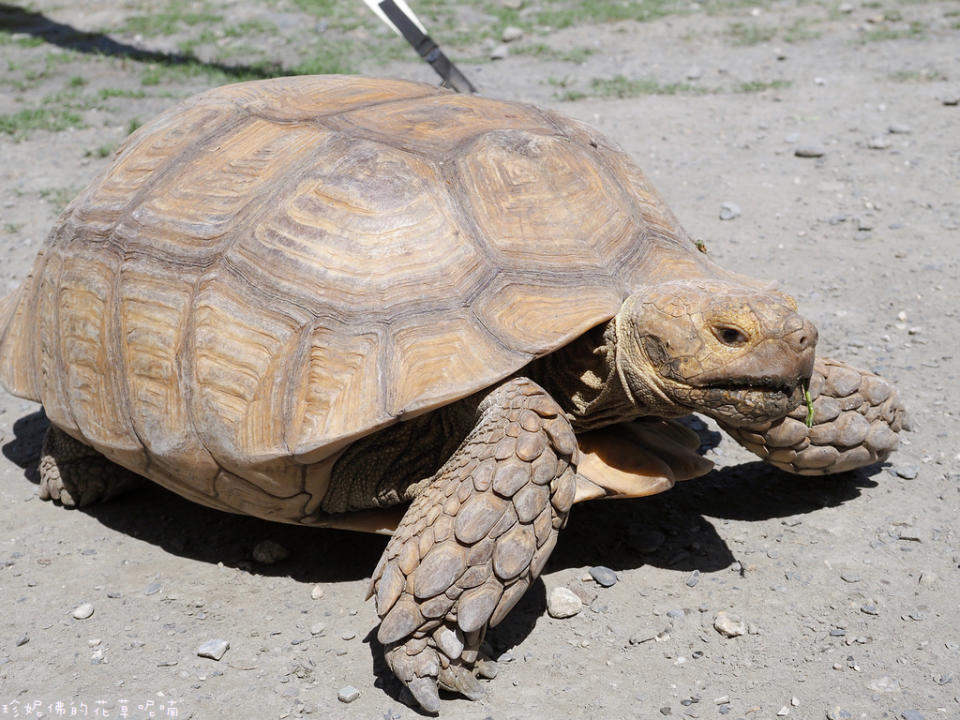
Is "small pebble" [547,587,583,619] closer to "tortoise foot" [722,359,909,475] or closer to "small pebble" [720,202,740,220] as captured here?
"tortoise foot" [722,359,909,475]

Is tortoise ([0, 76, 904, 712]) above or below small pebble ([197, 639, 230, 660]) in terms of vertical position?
above

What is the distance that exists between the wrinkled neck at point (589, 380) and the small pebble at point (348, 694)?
3.25 feet

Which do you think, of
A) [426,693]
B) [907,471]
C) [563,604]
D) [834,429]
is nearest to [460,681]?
[426,693]

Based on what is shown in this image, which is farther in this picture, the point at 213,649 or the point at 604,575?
the point at 604,575

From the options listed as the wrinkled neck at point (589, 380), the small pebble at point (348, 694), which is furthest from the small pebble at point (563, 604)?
the small pebble at point (348, 694)

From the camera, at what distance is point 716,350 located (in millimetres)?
2619

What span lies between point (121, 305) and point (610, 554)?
169 centimetres

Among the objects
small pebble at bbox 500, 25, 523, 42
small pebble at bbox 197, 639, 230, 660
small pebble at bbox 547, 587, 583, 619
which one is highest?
small pebble at bbox 197, 639, 230, 660

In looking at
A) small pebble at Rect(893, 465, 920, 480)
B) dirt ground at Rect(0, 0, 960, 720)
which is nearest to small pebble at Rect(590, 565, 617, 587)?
dirt ground at Rect(0, 0, 960, 720)

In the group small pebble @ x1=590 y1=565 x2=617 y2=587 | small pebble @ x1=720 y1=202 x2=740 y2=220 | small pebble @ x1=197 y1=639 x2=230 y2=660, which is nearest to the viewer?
small pebble @ x1=197 y1=639 x2=230 y2=660

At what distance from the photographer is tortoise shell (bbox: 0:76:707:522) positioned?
2.72m

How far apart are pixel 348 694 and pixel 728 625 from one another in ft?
3.49

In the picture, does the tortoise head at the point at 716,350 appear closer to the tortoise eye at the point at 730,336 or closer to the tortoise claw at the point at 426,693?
the tortoise eye at the point at 730,336

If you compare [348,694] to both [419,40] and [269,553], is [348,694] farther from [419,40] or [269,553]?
[419,40]
